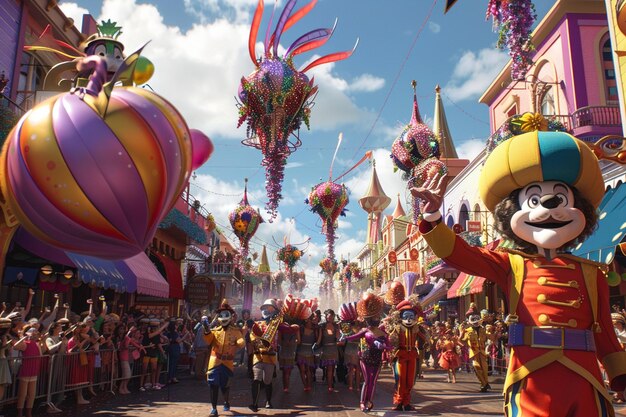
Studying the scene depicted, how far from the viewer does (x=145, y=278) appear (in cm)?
1405

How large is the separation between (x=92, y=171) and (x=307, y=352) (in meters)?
8.70

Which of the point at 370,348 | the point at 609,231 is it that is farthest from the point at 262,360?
the point at 609,231

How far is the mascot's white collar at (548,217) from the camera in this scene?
4070mm

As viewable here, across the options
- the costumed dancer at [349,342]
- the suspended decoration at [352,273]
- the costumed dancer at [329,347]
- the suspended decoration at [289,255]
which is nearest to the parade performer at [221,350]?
the costumed dancer at [329,347]

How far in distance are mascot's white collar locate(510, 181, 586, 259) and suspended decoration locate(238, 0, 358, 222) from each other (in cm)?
716

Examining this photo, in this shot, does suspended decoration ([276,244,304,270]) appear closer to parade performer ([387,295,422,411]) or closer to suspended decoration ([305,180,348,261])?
suspended decoration ([305,180,348,261])

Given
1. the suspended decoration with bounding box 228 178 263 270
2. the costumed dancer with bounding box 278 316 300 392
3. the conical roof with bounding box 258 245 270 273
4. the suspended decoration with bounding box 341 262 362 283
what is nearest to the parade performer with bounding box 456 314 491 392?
the costumed dancer with bounding box 278 316 300 392

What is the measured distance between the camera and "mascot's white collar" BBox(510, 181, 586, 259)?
13.4 ft

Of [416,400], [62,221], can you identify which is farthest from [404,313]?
[62,221]

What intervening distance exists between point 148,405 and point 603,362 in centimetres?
757

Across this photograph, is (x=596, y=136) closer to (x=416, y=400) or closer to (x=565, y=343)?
(x=416, y=400)

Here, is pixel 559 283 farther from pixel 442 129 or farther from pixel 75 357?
pixel 442 129

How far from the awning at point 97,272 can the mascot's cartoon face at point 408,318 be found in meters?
5.65

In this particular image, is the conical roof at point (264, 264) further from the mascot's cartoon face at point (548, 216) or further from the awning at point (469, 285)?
the mascot's cartoon face at point (548, 216)
